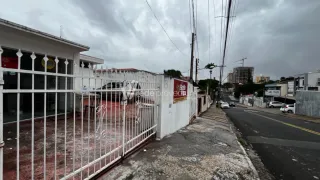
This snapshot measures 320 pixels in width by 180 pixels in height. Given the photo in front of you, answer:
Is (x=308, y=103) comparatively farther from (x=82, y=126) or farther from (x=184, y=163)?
(x=82, y=126)

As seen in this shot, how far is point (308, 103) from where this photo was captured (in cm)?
2303

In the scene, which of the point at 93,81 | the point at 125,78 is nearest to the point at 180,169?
the point at 125,78

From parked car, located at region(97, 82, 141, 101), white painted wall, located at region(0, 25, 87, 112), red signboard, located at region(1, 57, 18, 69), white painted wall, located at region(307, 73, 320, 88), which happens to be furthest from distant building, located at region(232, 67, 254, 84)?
parked car, located at region(97, 82, 141, 101)

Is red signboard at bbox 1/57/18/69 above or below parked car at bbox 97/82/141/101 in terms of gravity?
above

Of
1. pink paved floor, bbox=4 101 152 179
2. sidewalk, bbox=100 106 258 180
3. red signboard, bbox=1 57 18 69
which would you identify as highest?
red signboard, bbox=1 57 18 69

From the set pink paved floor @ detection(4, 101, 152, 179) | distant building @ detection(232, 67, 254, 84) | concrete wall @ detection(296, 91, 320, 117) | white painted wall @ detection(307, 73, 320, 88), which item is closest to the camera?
pink paved floor @ detection(4, 101, 152, 179)

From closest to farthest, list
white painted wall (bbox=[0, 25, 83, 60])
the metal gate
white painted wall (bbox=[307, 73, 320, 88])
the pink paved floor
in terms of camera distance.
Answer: the metal gate, the pink paved floor, white painted wall (bbox=[0, 25, 83, 60]), white painted wall (bbox=[307, 73, 320, 88])

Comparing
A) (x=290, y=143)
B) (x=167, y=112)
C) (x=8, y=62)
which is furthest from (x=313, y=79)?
(x=8, y=62)

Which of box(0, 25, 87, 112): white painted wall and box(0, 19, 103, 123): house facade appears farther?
box(0, 25, 87, 112): white painted wall

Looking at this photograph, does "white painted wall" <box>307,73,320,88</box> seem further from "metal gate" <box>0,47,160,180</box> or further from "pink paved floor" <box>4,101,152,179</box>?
"pink paved floor" <box>4,101,152,179</box>

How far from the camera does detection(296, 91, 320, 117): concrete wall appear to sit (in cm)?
2147

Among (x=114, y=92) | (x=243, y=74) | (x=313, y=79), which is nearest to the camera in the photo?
(x=114, y=92)

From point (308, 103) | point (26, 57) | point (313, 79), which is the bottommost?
point (308, 103)

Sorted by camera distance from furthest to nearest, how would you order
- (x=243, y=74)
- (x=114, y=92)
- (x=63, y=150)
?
(x=243, y=74) < (x=63, y=150) < (x=114, y=92)
